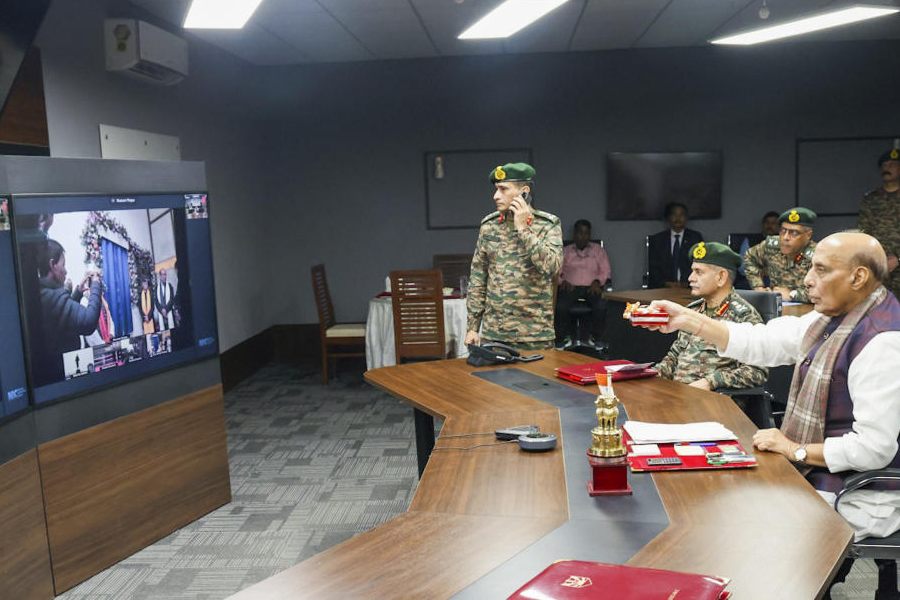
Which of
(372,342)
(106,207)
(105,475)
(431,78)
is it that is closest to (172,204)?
(106,207)

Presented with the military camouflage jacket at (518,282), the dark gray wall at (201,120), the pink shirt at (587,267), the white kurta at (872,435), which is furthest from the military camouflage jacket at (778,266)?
the dark gray wall at (201,120)

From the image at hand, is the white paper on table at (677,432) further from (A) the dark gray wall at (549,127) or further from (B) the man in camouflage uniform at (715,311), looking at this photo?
(A) the dark gray wall at (549,127)

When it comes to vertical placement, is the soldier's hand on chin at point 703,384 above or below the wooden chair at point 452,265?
below

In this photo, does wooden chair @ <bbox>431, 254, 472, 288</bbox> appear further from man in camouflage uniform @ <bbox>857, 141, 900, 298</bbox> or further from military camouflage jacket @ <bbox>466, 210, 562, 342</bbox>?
military camouflage jacket @ <bbox>466, 210, 562, 342</bbox>

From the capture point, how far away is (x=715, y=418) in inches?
100

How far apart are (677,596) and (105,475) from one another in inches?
111

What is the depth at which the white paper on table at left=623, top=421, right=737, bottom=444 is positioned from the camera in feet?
7.40

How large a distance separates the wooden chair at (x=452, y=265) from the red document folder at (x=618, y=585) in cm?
643

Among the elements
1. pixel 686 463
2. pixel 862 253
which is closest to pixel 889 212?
pixel 862 253

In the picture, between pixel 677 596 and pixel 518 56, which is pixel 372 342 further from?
pixel 677 596

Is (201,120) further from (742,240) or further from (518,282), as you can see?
(742,240)

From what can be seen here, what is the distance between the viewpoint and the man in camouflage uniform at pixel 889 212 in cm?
634

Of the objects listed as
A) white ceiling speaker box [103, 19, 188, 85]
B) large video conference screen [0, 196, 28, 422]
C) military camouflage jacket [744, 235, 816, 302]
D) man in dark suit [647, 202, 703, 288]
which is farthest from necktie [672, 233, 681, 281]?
large video conference screen [0, 196, 28, 422]

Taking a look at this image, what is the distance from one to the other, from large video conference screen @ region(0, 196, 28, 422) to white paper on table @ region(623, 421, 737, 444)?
230 cm
